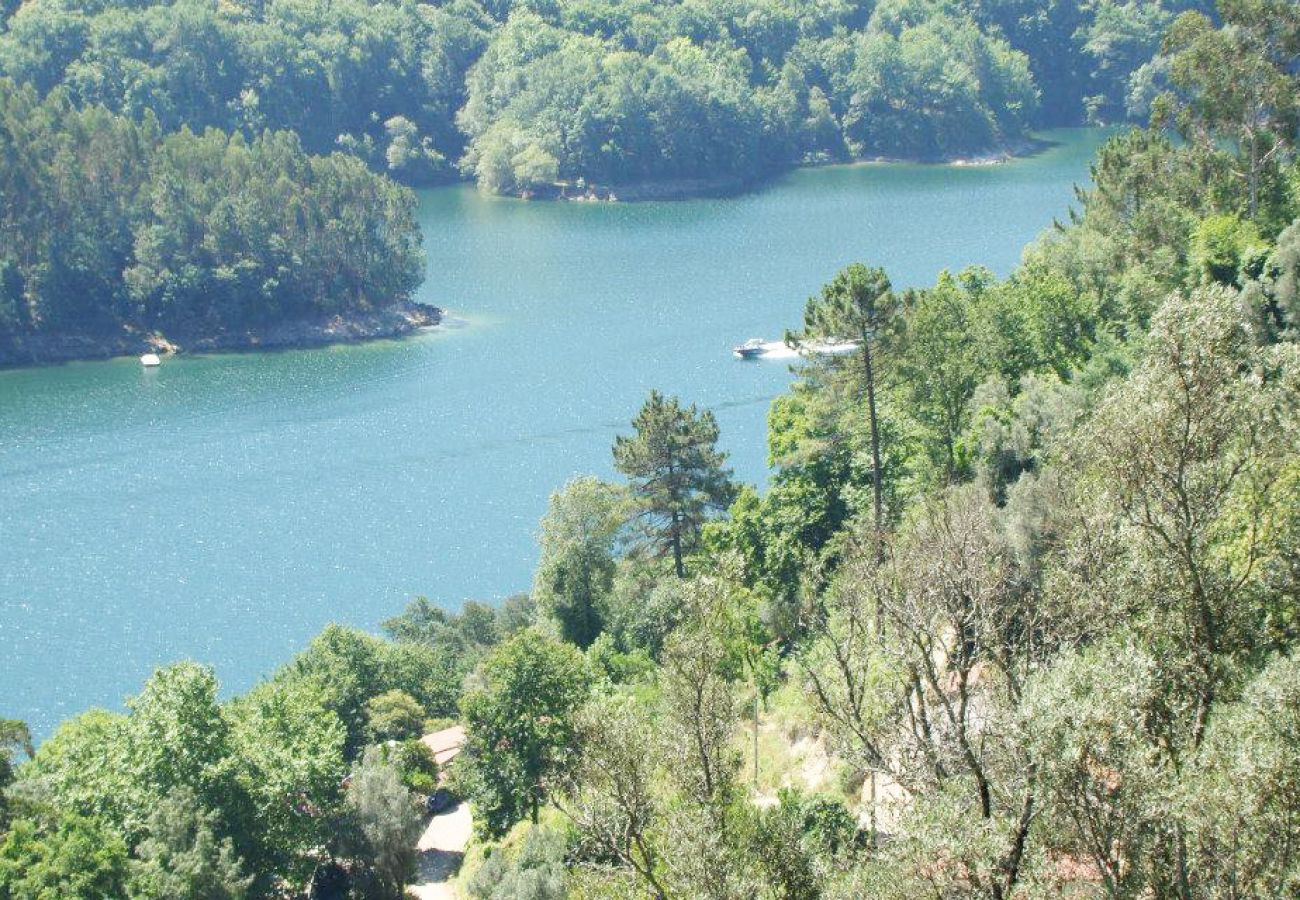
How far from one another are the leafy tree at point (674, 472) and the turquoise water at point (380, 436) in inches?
547

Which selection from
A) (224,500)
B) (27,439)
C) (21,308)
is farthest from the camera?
(21,308)

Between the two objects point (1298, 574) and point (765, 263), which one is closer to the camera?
point (1298, 574)

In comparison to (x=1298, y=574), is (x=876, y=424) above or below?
below

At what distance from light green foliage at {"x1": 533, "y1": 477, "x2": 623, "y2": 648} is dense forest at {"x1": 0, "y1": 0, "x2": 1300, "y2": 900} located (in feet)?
0.46

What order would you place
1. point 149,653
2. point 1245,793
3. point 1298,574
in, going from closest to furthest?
1. point 1245,793
2. point 1298,574
3. point 149,653

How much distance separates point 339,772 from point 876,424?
1800cm

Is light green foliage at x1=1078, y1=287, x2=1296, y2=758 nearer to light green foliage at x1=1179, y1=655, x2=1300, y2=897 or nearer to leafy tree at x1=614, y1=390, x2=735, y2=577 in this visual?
light green foliage at x1=1179, y1=655, x2=1300, y2=897

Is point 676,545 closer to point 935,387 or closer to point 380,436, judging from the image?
point 935,387

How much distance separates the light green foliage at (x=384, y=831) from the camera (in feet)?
121

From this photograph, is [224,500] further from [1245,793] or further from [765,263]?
[1245,793]

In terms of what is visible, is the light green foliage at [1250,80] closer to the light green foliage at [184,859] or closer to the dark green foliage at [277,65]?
the light green foliage at [184,859]

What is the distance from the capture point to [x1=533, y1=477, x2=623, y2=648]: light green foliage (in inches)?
2066

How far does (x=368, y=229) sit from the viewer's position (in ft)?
371

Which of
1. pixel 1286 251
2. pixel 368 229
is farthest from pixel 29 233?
pixel 1286 251
